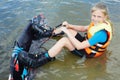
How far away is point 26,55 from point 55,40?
1196mm

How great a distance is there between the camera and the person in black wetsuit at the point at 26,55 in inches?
177

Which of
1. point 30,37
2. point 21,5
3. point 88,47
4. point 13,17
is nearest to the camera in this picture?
point 88,47

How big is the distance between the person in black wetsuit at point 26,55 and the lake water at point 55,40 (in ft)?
0.72

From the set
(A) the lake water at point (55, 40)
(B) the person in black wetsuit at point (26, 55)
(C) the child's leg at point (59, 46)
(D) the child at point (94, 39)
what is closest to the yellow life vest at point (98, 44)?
(D) the child at point (94, 39)

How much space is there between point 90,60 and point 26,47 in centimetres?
122

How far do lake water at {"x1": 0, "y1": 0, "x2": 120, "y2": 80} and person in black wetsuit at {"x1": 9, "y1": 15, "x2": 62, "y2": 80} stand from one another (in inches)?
8.6

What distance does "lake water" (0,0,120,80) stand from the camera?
4754 mm

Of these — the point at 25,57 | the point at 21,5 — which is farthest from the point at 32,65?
the point at 21,5

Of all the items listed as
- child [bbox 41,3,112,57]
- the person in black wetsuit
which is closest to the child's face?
child [bbox 41,3,112,57]

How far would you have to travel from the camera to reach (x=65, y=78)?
15.3 feet

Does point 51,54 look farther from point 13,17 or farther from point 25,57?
point 13,17

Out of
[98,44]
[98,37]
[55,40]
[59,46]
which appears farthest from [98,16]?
[55,40]

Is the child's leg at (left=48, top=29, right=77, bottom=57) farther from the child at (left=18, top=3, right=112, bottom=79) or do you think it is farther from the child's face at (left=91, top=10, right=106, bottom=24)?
the child's face at (left=91, top=10, right=106, bottom=24)

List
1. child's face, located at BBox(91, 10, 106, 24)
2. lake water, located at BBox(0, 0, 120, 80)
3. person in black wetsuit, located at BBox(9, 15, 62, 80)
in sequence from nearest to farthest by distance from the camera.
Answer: person in black wetsuit, located at BBox(9, 15, 62, 80) → child's face, located at BBox(91, 10, 106, 24) → lake water, located at BBox(0, 0, 120, 80)
